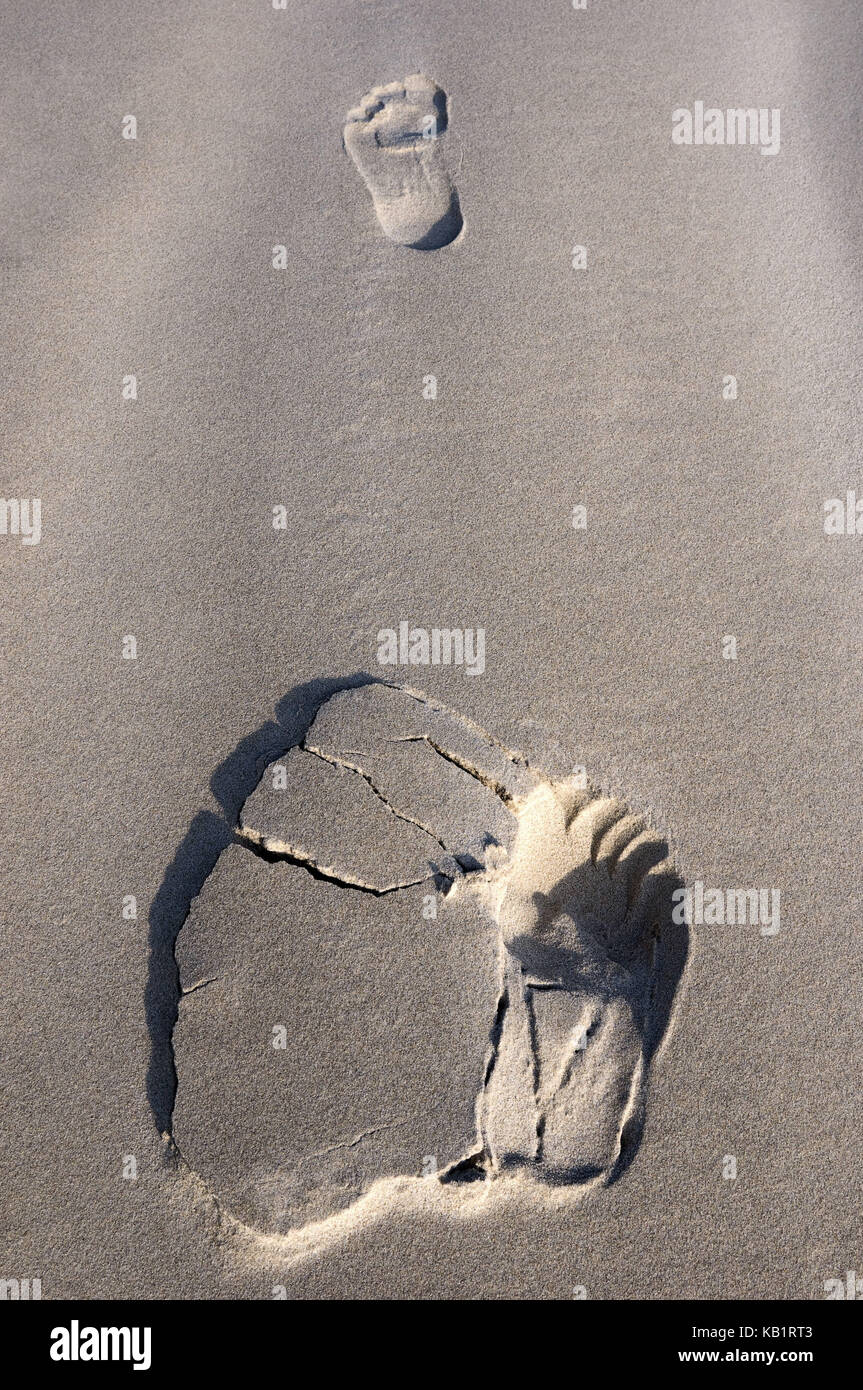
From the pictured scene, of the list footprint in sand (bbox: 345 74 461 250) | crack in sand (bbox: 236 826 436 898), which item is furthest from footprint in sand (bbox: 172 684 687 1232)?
footprint in sand (bbox: 345 74 461 250)

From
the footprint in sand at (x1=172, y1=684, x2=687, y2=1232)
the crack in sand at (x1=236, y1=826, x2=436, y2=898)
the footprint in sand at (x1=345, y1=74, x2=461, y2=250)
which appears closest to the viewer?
the footprint in sand at (x1=172, y1=684, x2=687, y2=1232)

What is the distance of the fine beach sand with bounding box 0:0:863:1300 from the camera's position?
187 centimetres

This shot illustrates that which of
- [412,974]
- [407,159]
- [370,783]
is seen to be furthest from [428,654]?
[407,159]

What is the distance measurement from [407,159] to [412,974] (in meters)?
3.10

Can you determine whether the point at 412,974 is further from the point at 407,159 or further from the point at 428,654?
the point at 407,159

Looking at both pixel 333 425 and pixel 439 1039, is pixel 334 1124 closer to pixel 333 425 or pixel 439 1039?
pixel 439 1039

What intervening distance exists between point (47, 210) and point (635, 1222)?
3.87 m

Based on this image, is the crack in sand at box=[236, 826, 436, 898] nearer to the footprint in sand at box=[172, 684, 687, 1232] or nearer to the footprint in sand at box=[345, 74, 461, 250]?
the footprint in sand at box=[172, 684, 687, 1232]

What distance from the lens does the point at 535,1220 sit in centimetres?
186

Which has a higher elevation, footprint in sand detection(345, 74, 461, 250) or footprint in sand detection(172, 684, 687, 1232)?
footprint in sand detection(345, 74, 461, 250)

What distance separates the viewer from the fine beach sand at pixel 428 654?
1.87 m

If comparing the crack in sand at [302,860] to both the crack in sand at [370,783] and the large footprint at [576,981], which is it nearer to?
the crack in sand at [370,783]

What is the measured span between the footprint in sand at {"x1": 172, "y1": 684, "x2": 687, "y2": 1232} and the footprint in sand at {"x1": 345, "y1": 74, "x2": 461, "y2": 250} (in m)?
2.04

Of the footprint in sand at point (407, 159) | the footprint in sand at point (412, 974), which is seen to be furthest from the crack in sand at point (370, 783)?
the footprint in sand at point (407, 159)
